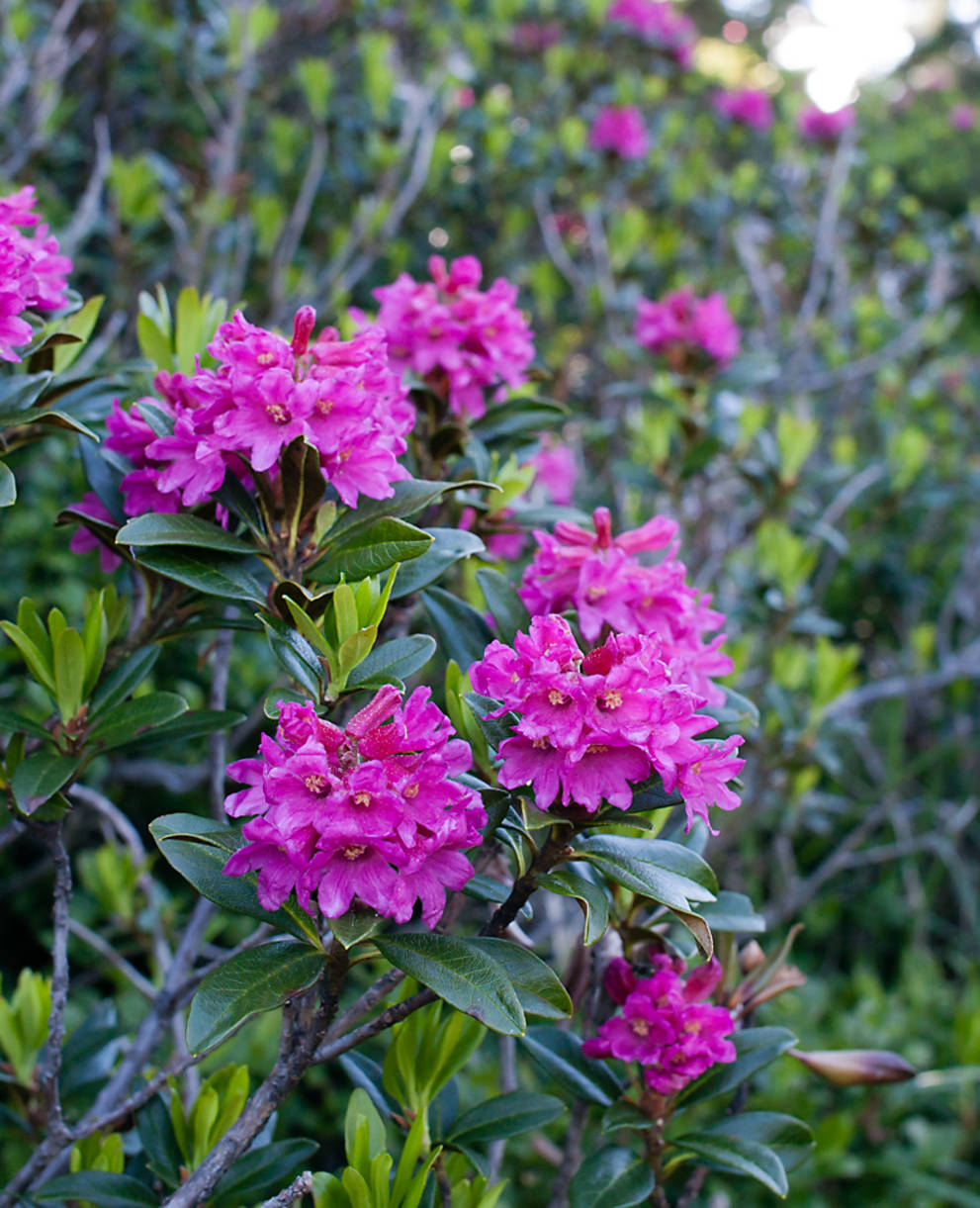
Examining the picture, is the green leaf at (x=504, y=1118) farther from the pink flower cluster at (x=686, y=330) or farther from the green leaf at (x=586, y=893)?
the pink flower cluster at (x=686, y=330)

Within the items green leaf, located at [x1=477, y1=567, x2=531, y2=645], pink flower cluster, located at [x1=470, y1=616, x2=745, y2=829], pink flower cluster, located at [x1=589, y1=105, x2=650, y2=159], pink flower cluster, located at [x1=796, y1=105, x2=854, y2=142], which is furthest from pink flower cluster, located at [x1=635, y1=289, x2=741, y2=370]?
pink flower cluster, located at [x1=796, y1=105, x2=854, y2=142]

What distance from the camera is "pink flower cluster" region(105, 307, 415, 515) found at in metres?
1.01

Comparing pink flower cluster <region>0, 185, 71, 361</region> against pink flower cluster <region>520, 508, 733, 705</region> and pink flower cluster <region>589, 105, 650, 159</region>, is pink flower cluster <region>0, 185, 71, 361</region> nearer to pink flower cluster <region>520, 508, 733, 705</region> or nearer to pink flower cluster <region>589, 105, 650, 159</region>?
pink flower cluster <region>520, 508, 733, 705</region>

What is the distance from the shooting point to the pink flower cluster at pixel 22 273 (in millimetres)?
1064

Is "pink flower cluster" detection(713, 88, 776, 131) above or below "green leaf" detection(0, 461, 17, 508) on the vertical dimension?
above

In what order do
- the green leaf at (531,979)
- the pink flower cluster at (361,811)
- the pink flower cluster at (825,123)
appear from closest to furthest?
the pink flower cluster at (361,811), the green leaf at (531,979), the pink flower cluster at (825,123)

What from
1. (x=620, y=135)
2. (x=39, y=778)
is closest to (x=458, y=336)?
(x=39, y=778)

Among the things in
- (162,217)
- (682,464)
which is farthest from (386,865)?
(162,217)

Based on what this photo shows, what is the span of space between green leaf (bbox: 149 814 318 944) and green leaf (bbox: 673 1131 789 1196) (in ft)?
1.88

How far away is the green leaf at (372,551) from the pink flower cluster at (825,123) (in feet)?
14.9

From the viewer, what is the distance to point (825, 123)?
15.3 feet

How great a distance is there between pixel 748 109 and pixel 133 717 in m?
5.06

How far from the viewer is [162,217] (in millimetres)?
3473

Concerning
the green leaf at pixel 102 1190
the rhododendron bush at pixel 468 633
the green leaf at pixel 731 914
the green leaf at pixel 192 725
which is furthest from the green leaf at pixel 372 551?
the green leaf at pixel 102 1190
